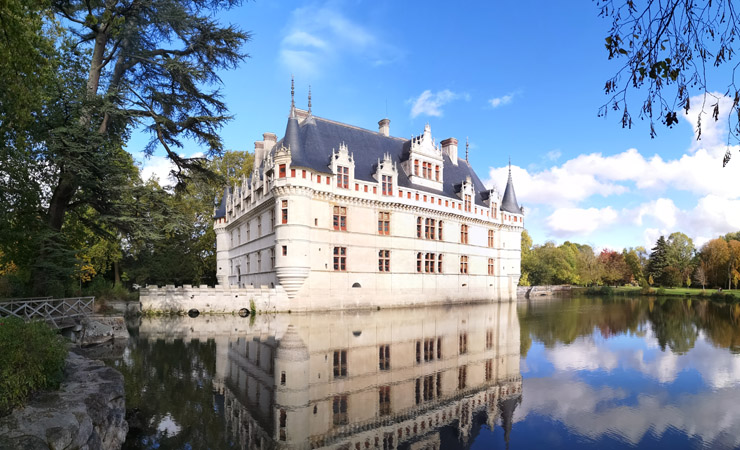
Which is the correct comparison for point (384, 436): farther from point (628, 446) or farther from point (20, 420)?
point (20, 420)

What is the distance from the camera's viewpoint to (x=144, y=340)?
539 inches

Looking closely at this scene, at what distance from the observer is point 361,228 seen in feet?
85.4

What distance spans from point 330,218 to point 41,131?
14681mm

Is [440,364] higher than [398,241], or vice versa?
[398,241]

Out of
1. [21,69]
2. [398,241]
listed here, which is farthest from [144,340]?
[398,241]

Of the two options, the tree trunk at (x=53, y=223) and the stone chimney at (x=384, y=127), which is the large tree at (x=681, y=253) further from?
the tree trunk at (x=53, y=223)

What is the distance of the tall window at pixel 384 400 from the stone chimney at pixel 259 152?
26.2 meters

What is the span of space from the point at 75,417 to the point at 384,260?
22.8 meters

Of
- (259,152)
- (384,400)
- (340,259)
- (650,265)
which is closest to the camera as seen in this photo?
(384,400)

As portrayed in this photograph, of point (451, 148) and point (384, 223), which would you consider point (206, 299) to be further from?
point (451, 148)

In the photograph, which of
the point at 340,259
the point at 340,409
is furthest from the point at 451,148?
the point at 340,409

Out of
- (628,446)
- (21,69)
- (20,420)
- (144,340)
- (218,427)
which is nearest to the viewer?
(20,420)

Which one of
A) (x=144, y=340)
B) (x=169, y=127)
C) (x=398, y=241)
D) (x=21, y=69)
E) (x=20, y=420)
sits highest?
(x=169, y=127)

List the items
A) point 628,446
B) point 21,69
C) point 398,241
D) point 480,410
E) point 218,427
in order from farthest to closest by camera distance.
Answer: point 398,241
point 21,69
point 480,410
point 218,427
point 628,446
